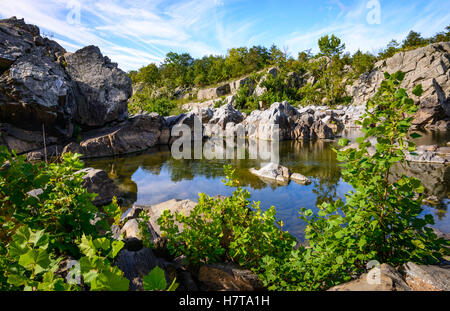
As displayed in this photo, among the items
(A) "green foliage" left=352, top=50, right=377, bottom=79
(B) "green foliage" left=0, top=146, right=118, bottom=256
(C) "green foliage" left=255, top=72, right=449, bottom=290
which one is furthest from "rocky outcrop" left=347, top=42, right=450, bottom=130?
(B) "green foliage" left=0, top=146, right=118, bottom=256

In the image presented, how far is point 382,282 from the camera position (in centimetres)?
182

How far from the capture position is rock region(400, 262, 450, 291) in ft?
5.92

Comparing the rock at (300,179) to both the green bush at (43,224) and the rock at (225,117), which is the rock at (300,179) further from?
the rock at (225,117)

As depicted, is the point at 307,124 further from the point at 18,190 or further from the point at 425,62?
the point at 18,190

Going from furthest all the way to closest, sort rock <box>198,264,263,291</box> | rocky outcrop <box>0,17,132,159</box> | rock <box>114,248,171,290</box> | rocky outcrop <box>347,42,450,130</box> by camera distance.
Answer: rocky outcrop <box>347,42,450,130</box> < rocky outcrop <box>0,17,132,159</box> < rock <box>198,264,263,291</box> < rock <box>114,248,171,290</box>

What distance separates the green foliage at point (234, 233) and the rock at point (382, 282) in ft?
3.21

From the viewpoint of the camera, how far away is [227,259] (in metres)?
Answer: 3.56

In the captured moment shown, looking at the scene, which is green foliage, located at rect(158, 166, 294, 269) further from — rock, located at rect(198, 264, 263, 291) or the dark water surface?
the dark water surface

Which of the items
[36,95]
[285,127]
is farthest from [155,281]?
[285,127]

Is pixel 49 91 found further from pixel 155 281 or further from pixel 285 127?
pixel 285 127

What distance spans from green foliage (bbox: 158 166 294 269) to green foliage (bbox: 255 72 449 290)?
609 millimetres

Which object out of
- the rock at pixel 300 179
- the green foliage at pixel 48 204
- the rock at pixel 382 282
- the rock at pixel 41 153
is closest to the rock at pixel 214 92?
the rock at pixel 41 153
